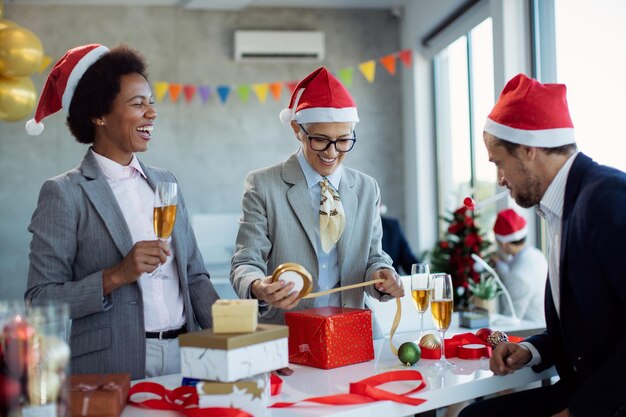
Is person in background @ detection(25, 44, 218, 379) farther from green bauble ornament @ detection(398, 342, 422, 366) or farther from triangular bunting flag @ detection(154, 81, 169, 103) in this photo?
triangular bunting flag @ detection(154, 81, 169, 103)

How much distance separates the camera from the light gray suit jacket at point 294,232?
2.42 m

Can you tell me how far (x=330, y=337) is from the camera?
78.4 inches

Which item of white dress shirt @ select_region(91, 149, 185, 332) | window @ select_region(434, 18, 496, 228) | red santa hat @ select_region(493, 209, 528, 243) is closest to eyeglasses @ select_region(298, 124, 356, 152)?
white dress shirt @ select_region(91, 149, 185, 332)

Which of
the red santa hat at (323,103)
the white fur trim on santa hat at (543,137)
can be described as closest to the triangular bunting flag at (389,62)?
the red santa hat at (323,103)

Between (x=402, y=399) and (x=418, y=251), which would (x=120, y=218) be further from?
(x=418, y=251)

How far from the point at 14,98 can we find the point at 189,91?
5.08m

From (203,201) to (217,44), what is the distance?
1526 millimetres

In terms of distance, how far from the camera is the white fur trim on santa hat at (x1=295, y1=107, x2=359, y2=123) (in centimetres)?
252

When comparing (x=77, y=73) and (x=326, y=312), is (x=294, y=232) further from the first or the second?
(x=77, y=73)

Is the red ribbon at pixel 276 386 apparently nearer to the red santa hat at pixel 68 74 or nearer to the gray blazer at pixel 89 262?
the gray blazer at pixel 89 262

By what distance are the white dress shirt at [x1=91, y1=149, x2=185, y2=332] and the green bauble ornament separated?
667 millimetres

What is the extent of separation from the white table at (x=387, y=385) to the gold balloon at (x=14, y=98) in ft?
2.64

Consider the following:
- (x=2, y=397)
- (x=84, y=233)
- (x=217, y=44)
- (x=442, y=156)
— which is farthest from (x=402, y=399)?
(x=217, y=44)

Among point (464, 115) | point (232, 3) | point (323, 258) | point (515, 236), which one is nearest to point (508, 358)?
point (323, 258)
